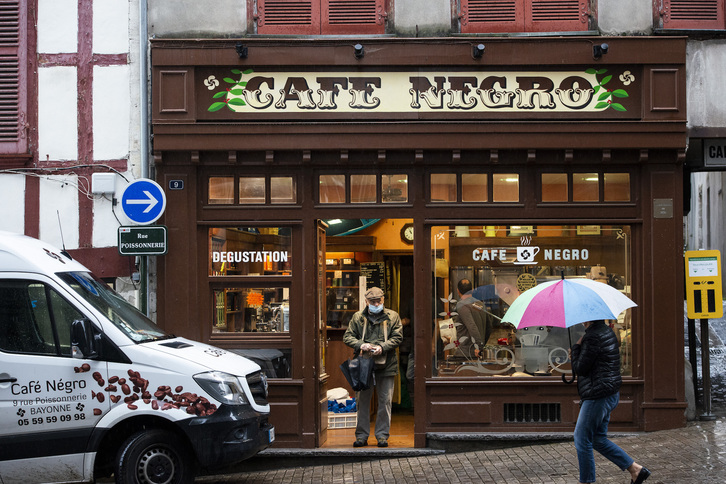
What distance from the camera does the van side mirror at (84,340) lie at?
24.7 ft

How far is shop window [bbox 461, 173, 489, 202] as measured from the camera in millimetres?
10656

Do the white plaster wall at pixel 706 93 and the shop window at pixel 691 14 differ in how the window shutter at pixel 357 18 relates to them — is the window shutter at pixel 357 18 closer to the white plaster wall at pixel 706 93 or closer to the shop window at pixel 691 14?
the shop window at pixel 691 14

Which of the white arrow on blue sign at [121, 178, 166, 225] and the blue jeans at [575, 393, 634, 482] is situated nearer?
the blue jeans at [575, 393, 634, 482]

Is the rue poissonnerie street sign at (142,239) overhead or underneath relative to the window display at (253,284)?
overhead

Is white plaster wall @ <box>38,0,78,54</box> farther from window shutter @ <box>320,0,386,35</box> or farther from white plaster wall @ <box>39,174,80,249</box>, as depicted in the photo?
window shutter @ <box>320,0,386,35</box>

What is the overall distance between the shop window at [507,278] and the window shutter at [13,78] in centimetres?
557

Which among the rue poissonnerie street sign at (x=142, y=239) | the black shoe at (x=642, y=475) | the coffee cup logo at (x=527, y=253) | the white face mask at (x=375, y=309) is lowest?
the black shoe at (x=642, y=475)

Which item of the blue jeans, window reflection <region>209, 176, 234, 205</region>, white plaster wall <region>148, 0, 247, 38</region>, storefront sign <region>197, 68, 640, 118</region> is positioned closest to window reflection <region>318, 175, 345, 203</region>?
storefront sign <region>197, 68, 640, 118</region>

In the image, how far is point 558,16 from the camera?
10.8 m

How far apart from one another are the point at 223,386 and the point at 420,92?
461 cm

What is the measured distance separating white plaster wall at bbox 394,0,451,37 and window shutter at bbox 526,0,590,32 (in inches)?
43.7

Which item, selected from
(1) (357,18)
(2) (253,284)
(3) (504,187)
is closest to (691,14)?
(3) (504,187)

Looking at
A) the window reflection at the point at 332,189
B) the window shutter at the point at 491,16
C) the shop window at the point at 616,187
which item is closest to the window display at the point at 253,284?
the window reflection at the point at 332,189

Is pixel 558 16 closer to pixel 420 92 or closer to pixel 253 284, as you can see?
pixel 420 92
